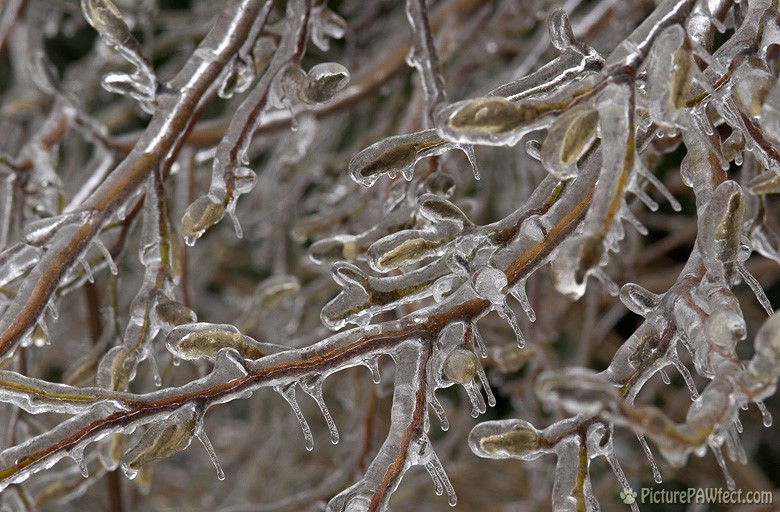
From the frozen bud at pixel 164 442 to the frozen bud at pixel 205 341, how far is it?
0.04m

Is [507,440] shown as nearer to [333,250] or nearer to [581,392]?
[581,392]

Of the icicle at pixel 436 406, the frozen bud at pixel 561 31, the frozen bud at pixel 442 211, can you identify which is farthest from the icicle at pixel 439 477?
the frozen bud at pixel 561 31

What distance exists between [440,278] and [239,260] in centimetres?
122

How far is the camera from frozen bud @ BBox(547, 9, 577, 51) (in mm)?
495

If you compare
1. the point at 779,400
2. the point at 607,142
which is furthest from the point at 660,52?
the point at 779,400

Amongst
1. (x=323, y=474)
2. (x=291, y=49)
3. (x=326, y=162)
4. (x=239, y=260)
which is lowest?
(x=323, y=474)

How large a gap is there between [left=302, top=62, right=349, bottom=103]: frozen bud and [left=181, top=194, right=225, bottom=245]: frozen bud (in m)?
0.10

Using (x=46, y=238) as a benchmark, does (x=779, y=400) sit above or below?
below

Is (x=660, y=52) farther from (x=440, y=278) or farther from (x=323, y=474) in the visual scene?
(x=323, y=474)

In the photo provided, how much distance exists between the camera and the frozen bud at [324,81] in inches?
22.6

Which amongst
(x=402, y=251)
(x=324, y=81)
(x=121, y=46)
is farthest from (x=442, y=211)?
(x=121, y=46)

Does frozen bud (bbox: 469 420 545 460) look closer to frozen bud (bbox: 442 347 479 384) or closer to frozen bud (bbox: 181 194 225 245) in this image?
frozen bud (bbox: 442 347 479 384)

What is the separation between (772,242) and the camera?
564 mm

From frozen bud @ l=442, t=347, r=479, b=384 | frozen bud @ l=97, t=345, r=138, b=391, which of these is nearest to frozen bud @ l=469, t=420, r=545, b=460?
frozen bud @ l=442, t=347, r=479, b=384
